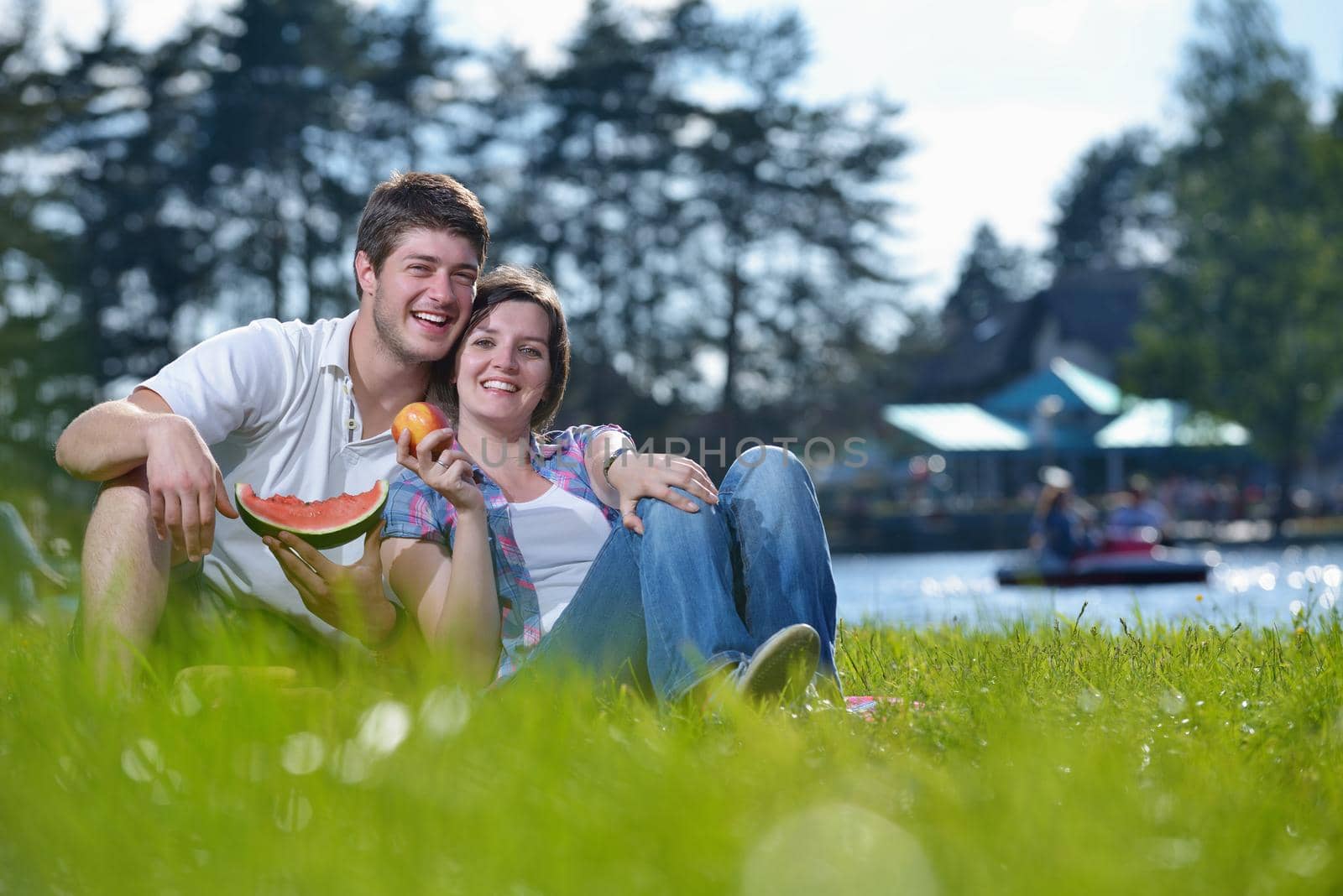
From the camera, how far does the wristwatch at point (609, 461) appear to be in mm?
3368

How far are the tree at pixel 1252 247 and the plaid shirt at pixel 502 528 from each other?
33605mm

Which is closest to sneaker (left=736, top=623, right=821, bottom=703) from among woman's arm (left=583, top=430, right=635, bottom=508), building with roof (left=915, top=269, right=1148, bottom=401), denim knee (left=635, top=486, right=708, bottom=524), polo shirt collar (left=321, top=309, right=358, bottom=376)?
denim knee (left=635, top=486, right=708, bottom=524)

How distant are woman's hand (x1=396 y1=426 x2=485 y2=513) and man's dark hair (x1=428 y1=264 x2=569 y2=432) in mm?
527

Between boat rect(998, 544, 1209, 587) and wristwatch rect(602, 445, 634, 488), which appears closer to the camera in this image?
wristwatch rect(602, 445, 634, 488)

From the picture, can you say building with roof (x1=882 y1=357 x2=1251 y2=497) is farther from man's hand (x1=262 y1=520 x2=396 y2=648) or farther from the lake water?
man's hand (x1=262 y1=520 x2=396 y2=648)

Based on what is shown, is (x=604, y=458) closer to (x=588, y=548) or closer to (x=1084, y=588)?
(x=588, y=548)

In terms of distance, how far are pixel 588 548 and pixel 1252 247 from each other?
112ft

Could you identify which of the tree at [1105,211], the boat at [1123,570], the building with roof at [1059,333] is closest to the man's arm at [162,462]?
the boat at [1123,570]

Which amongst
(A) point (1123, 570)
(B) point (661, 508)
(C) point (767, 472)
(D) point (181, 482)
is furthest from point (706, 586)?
(A) point (1123, 570)

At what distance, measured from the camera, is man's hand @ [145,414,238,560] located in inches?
119

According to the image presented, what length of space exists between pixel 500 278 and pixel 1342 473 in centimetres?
4707

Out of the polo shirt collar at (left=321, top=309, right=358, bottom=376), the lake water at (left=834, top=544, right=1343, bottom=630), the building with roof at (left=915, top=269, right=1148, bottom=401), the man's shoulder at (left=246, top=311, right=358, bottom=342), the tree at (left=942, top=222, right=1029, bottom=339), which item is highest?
the tree at (left=942, top=222, right=1029, bottom=339)

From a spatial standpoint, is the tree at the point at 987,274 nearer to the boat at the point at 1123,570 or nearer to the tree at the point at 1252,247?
the tree at the point at 1252,247

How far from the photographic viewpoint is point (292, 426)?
375 centimetres
